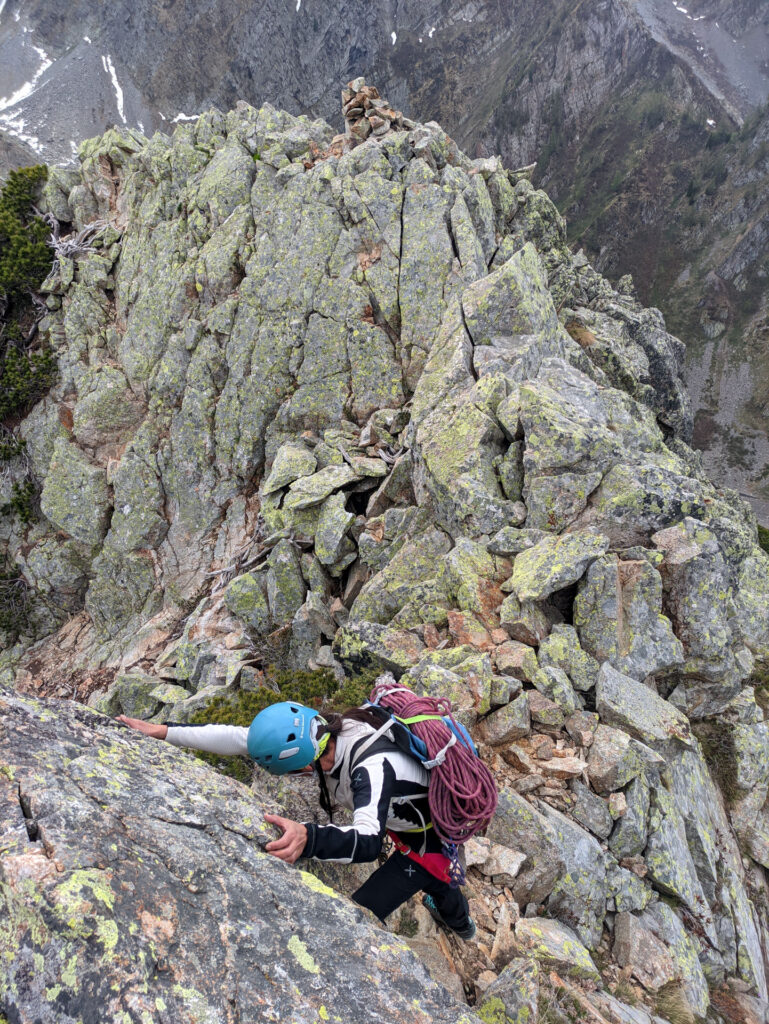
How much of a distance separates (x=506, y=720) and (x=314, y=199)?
848 inches

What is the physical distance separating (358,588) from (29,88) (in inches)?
8964

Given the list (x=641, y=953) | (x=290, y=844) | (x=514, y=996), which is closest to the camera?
(x=290, y=844)

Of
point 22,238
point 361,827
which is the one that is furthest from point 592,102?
point 361,827

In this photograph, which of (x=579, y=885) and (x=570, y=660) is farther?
(x=570, y=660)

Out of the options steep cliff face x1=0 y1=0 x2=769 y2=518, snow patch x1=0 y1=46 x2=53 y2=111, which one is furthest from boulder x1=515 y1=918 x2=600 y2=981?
snow patch x1=0 y1=46 x2=53 y2=111

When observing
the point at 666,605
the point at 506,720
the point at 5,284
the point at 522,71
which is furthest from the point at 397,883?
the point at 522,71

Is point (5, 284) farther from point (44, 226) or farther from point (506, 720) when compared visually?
point (506, 720)

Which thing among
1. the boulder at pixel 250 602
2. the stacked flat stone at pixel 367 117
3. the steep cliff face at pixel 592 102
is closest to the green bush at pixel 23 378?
the boulder at pixel 250 602

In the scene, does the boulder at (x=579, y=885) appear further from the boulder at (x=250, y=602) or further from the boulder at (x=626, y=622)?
the boulder at (x=250, y=602)

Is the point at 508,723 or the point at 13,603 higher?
the point at 508,723

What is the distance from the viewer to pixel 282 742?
5.01 meters

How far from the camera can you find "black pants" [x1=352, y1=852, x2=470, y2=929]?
5891 mm

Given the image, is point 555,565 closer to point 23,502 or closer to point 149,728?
point 149,728

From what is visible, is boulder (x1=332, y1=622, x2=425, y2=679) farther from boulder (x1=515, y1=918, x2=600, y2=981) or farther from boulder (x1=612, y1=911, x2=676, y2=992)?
boulder (x1=612, y1=911, x2=676, y2=992)
